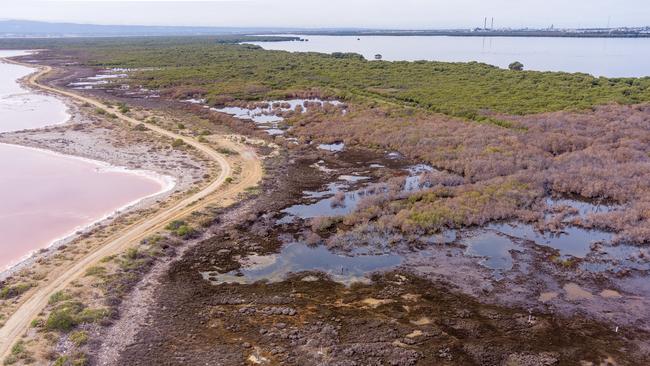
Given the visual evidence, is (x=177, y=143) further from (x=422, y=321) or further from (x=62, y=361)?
(x=422, y=321)

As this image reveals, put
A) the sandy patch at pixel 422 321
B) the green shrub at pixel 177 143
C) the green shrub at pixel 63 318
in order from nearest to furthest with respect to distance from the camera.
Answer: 1. the green shrub at pixel 63 318
2. the sandy patch at pixel 422 321
3. the green shrub at pixel 177 143

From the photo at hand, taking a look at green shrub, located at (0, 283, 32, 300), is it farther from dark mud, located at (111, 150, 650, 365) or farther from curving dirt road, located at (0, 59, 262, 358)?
dark mud, located at (111, 150, 650, 365)

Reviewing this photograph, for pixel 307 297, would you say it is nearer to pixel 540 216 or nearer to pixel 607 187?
pixel 540 216

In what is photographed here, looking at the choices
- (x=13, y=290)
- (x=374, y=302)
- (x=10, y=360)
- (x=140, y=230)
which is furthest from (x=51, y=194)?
(x=374, y=302)

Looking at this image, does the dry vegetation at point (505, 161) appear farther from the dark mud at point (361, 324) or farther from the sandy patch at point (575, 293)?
the sandy patch at point (575, 293)

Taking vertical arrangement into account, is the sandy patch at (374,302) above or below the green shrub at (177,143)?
below

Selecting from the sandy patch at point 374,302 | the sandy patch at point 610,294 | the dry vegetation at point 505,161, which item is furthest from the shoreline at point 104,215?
the sandy patch at point 610,294

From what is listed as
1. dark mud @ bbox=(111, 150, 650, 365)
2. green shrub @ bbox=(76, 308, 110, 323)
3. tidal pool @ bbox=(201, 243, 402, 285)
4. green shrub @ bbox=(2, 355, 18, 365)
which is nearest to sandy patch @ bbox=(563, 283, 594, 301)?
dark mud @ bbox=(111, 150, 650, 365)
